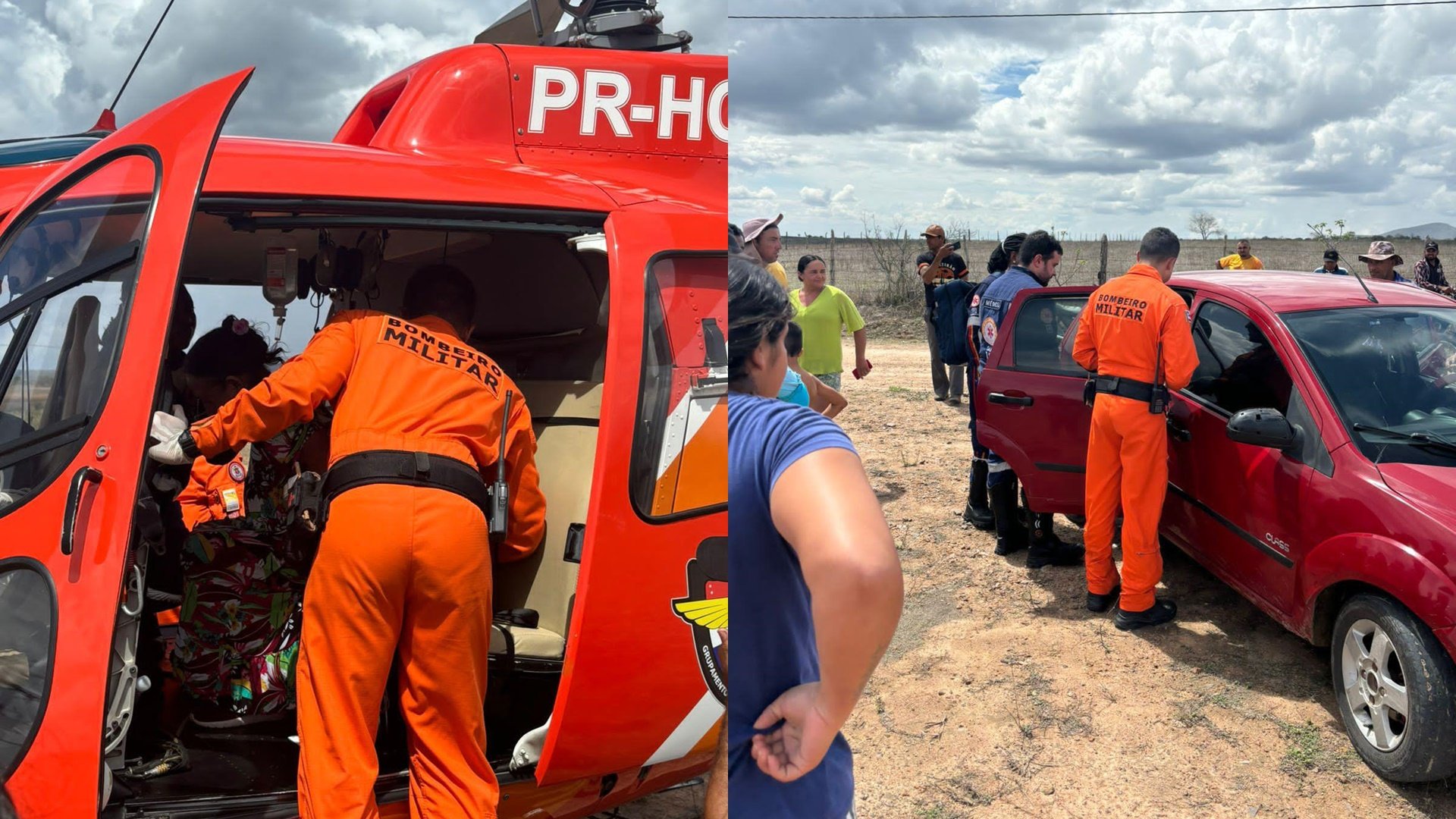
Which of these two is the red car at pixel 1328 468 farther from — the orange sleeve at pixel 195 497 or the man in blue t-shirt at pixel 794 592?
the orange sleeve at pixel 195 497

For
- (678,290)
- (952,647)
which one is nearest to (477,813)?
(678,290)

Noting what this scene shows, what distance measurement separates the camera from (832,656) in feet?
3.10

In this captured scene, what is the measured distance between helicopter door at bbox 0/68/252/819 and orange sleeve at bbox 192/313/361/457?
18.0 inches

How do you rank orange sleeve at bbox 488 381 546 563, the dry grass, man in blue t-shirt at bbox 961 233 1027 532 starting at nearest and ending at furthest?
1. orange sleeve at bbox 488 381 546 563
2. man in blue t-shirt at bbox 961 233 1027 532
3. the dry grass

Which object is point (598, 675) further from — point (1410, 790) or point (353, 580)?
point (1410, 790)

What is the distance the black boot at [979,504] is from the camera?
6262mm

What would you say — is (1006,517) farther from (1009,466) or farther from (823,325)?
(823,325)

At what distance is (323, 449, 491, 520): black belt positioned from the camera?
7.92ft

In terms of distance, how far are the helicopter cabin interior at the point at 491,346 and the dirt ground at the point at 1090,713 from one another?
1380mm

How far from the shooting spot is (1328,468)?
3807 millimetres

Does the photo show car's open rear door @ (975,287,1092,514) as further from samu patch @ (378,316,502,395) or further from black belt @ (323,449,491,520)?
black belt @ (323,449,491,520)

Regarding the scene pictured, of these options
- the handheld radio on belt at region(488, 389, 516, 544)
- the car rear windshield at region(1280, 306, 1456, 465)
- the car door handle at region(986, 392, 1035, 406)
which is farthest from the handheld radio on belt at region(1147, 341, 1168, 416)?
the handheld radio on belt at region(488, 389, 516, 544)

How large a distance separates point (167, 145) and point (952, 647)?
387 cm

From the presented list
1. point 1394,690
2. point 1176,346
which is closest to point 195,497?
point 1176,346
